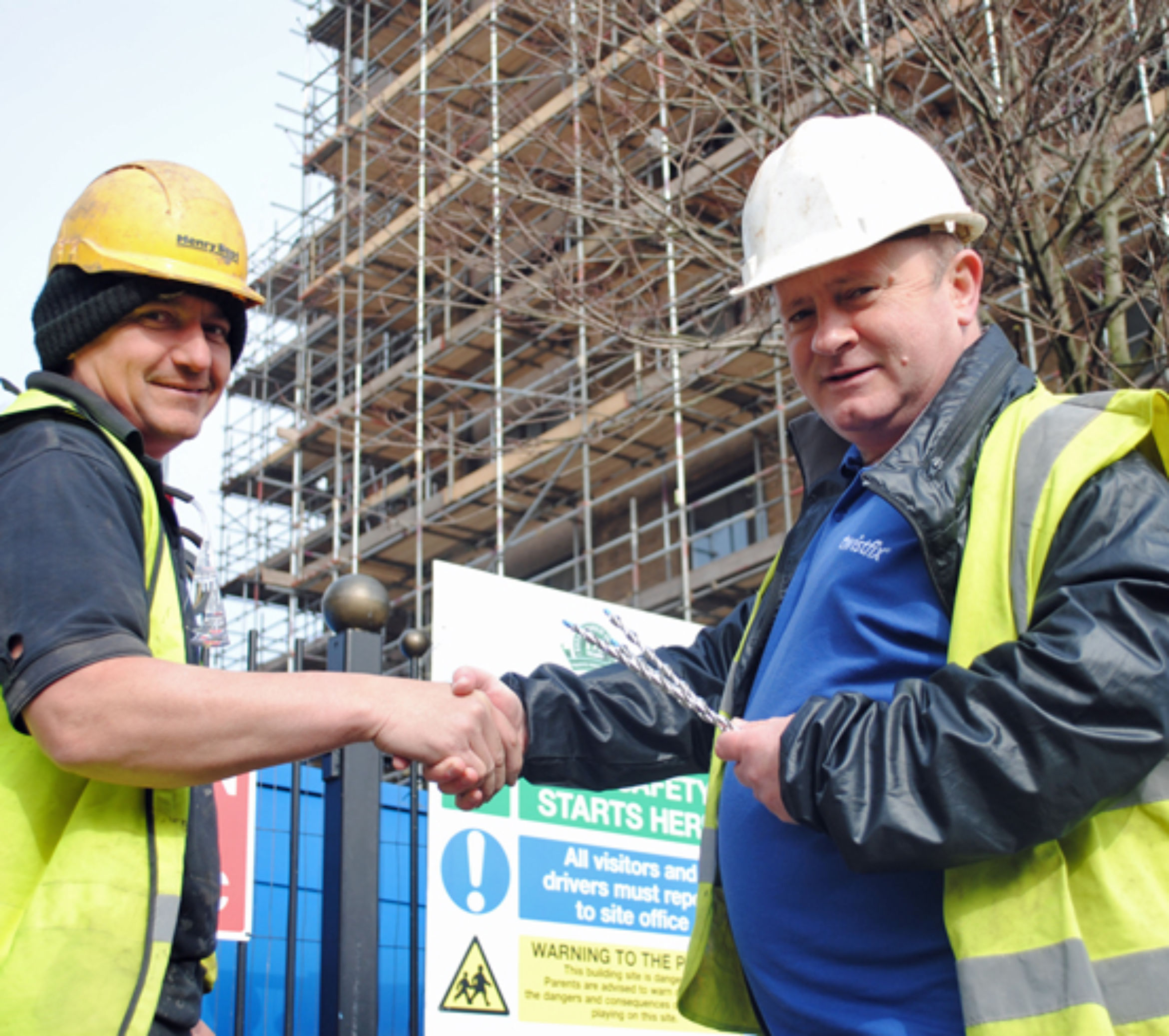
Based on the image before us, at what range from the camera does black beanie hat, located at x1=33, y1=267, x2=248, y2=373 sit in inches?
87.9

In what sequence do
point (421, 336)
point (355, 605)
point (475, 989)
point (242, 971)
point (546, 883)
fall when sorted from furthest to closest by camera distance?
point (421, 336) → point (546, 883) → point (475, 989) → point (242, 971) → point (355, 605)

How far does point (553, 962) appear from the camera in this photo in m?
4.97

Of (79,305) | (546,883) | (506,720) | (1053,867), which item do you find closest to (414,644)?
(546,883)

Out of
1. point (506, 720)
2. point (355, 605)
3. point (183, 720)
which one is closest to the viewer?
point (183, 720)

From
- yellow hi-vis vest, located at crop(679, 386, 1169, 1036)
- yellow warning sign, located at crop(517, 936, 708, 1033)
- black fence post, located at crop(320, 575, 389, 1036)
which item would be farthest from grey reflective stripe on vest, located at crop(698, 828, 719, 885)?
yellow warning sign, located at crop(517, 936, 708, 1033)

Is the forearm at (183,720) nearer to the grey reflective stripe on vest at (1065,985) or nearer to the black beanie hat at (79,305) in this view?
the black beanie hat at (79,305)

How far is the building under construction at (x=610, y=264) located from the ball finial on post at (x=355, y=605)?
2.26 m

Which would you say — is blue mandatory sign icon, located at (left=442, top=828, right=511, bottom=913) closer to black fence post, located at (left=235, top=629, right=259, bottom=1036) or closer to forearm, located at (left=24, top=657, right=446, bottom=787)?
black fence post, located at (left=235, top=629, right=259, bottom=1036)

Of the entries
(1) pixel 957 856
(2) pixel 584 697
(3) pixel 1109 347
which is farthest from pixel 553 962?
(3) pixel 1109 347

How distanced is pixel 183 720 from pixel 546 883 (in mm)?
3450

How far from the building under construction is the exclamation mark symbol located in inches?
99.8

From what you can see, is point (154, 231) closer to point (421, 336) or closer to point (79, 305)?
point (79, 305)

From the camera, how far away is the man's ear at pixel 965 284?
7.65ft

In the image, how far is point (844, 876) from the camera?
6.37ft
